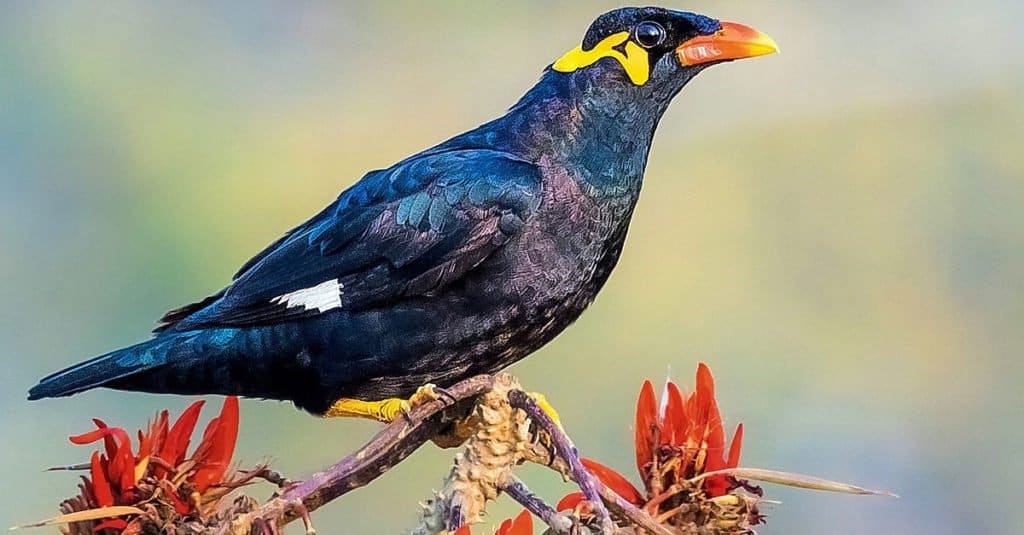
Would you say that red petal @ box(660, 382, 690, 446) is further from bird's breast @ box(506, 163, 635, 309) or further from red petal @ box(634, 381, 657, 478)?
bird's breast @ box(506, 163, 635, 309)

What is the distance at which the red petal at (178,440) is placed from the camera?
0.57m

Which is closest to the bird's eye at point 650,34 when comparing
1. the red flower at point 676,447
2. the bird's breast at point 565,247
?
the bird's breast at point 565,247

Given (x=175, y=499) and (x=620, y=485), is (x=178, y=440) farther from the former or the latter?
(x=620, y=485)

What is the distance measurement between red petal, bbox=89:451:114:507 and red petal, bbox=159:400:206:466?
3cm

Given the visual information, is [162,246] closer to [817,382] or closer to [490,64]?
[490,64]

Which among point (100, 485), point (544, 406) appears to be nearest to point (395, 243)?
point (544, 406)

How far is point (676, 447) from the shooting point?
58 centimetres

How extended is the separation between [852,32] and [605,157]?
0.64m

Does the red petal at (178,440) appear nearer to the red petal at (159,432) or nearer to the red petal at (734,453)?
the red petal at (159,432)

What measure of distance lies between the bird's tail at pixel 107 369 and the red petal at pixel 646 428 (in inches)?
13.4

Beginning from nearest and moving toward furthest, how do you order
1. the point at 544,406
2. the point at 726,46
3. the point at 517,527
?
the point at 517,527 → the point at 544,406 → the point at 726,46

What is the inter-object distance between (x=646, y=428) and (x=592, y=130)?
261mm

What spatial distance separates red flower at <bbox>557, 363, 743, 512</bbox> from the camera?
0.58 meters

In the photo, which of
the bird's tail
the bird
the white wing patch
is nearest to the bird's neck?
the bird
